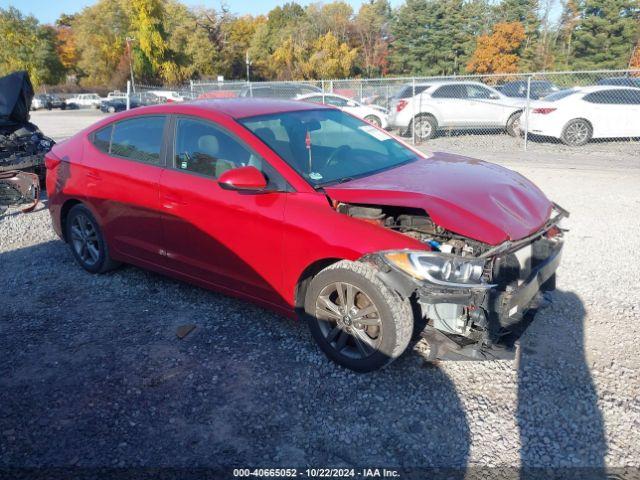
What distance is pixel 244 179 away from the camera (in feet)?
11.7

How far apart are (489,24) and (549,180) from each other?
56084 mm

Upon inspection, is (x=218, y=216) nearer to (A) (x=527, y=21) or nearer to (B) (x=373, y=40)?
(A) (x=527, y=21)

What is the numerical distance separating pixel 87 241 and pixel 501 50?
54.7 meters

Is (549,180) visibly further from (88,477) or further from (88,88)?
(88,88)

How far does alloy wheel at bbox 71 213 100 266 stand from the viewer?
5.25 meters

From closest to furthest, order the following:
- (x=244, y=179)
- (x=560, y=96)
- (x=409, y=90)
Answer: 1. (x=244, y=179)
2. (x=560, y=96)
3. (x=409, y=90)

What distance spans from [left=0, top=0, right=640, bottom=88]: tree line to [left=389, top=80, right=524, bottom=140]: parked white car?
38831 millimetres

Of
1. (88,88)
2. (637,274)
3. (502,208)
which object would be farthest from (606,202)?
(88,88)

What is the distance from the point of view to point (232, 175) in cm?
360

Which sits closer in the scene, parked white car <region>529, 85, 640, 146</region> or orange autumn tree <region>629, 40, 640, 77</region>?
parked white car <region>529, 85, 640, 146</region>

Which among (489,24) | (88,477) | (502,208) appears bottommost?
(88,477)

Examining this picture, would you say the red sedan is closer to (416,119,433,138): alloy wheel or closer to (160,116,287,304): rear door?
(160,116,287,304): rear door

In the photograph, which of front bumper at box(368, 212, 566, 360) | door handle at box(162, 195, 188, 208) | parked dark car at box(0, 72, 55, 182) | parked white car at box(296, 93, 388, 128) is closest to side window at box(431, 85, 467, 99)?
parked white car at box(296, 93, 388, 128)

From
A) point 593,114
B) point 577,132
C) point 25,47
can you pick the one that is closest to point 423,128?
point 577,132
